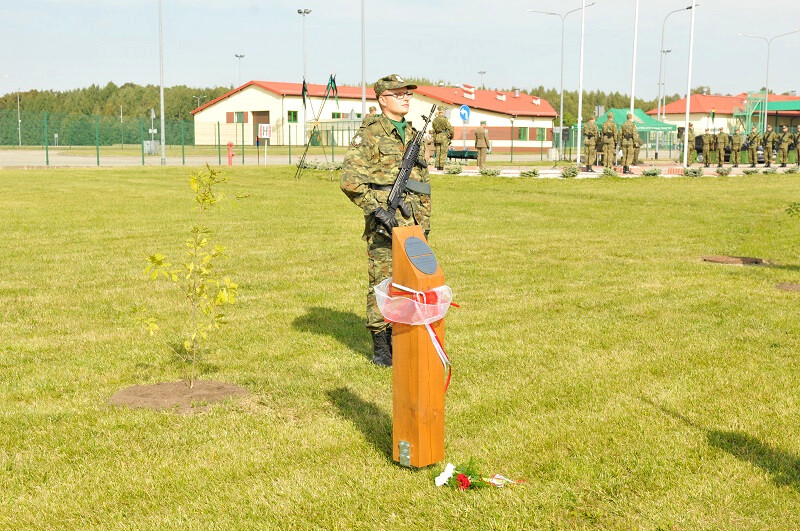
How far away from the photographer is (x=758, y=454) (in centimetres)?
489

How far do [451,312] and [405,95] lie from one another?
2.79m

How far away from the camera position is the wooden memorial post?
443 centimetres

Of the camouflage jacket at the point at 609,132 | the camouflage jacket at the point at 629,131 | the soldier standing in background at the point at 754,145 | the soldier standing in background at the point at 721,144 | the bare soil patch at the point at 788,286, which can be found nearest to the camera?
the bare soil patch at the point at 788,286

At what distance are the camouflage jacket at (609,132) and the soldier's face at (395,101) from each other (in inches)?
1025

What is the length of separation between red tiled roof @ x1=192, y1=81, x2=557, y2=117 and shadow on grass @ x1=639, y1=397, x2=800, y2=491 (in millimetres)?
65808

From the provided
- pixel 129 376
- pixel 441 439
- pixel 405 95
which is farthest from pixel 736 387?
pixel 129 376

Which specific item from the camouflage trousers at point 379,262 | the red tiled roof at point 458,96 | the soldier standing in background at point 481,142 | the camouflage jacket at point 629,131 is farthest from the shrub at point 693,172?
the red tiled roof at point 458,96

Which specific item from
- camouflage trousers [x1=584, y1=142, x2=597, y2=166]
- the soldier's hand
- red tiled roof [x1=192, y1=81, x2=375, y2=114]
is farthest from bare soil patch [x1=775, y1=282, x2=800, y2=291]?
red tiled roof [x1=192, y1=81, x2=375, y2=114]

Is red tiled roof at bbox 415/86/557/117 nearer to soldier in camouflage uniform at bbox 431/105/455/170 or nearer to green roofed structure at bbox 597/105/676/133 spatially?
green roofed structure at bbox 597/105/676/133

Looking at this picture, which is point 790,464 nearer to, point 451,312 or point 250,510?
point 250,510

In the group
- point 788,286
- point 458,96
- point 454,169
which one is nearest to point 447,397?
point 788,286

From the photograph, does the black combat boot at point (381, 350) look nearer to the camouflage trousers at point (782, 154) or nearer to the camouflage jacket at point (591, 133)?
the camouflage jacket at point (591, 133)

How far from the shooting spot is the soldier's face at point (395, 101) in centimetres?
634

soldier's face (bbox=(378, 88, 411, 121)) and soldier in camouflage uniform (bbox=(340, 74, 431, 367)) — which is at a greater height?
soldier's face (bbox=(378, 88, 411, 121))
